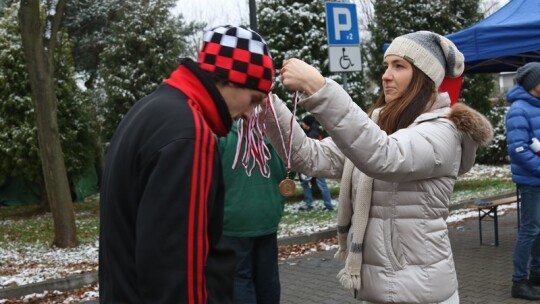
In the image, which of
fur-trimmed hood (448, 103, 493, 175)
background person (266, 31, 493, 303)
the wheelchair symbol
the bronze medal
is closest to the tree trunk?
the wheelchair symbol

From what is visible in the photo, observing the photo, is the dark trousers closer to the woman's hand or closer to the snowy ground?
the woman's hand

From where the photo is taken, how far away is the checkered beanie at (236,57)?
5.42 ft

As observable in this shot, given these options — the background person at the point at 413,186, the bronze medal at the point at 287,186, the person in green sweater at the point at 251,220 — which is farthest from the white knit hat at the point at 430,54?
the person in green sweater at the point at 251,220

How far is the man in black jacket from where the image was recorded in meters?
1.46

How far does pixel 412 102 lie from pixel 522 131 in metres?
3.34

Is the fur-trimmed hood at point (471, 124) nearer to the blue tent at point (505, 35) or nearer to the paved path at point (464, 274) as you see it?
the paved path at point (464, 274)

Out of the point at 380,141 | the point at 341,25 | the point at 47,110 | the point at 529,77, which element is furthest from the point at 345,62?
the point at 380,141

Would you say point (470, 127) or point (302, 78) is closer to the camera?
point (302, 78)

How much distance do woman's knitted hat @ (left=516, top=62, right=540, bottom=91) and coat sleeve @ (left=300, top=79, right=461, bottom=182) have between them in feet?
11.2

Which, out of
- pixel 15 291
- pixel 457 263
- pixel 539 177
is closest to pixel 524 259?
pixel 539 177

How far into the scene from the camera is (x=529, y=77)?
5.29 metres

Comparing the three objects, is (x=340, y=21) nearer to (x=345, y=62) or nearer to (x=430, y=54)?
(x=345, y=62)

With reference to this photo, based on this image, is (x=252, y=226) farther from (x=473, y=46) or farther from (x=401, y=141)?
(x=473, y=46)

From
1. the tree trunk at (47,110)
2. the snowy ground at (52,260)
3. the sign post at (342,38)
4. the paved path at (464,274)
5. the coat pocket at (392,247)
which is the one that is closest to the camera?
the coat pocket at (392,247)
